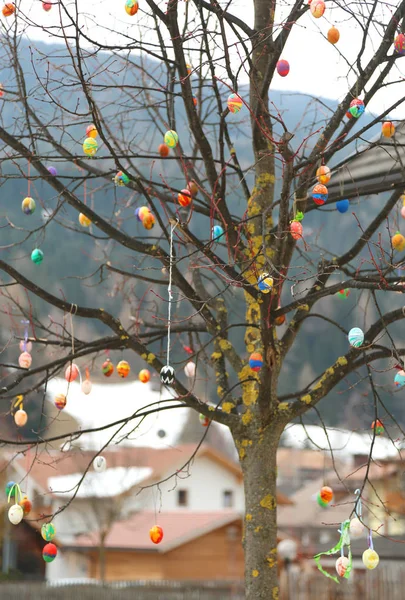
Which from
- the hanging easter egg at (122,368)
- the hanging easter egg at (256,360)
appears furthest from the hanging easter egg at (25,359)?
the hanging easter egg at (256,360)

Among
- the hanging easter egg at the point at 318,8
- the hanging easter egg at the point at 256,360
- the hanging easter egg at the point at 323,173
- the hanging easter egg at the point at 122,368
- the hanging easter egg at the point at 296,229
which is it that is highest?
the hanging easter egg at the point at 318,8

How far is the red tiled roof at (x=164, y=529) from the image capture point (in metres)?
19.9

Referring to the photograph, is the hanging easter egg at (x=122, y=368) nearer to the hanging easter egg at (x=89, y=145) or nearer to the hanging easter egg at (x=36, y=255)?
the hanging easter egg at (x=36, y=255)

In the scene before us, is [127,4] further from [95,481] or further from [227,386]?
[95,481]

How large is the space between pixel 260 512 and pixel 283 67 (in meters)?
2.29

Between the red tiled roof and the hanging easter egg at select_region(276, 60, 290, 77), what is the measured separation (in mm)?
16056

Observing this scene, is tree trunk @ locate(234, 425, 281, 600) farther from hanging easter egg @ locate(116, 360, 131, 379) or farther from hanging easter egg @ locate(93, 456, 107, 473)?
hanging easter egg @ locate(116, 360, 131, 379)

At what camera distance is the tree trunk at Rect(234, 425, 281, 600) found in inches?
145

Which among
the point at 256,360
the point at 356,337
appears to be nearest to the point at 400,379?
the point at 356,337

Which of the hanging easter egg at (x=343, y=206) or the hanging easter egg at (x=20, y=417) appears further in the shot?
the hanging easter egg at (x=343, y=206)

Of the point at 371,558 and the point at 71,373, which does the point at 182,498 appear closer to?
the point at 71,373

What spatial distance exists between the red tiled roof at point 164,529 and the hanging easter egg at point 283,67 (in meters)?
16.1

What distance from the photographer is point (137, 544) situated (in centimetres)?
2095

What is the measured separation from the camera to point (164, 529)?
21344 millimetres
